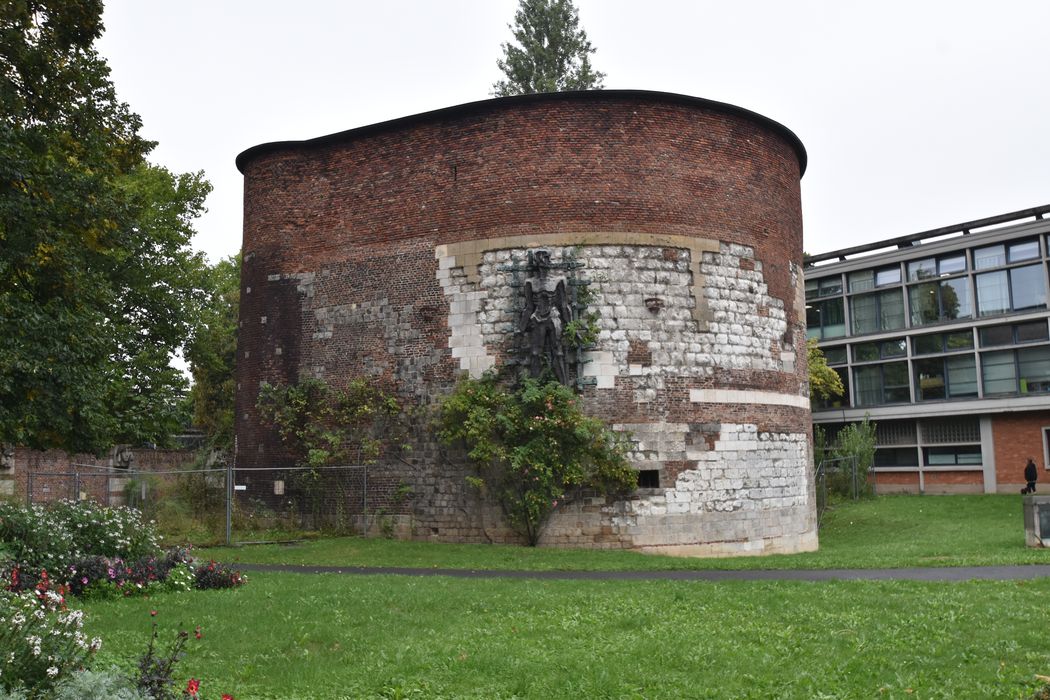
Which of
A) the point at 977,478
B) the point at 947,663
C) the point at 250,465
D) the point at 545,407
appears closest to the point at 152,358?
the point at 250,465

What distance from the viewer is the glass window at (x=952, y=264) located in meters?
35.3

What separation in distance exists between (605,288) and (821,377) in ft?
68.4

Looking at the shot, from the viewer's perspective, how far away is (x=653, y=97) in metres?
19.4

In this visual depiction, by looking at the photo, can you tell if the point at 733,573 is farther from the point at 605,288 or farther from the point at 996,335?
the point at 996,335

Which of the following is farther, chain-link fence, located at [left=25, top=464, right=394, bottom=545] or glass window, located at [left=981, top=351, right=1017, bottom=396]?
glass window, located at [left=981, top=351, right=1017, bottom=396]

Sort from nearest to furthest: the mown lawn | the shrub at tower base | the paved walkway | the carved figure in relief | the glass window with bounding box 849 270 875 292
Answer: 1. the mown lawn
2. the paved walkway
3. the shrub at tower base
4. the carved figure in relief
5. the glass window with bounding box 849 270 875 292

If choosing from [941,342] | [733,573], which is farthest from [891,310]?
[733,573]

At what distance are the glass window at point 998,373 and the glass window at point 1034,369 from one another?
0.95ft

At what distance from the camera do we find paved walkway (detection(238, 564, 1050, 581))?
12.3 m

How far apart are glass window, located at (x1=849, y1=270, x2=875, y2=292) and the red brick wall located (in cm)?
731

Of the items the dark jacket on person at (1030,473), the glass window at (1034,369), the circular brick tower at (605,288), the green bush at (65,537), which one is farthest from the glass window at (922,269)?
the green bush at (65,537)

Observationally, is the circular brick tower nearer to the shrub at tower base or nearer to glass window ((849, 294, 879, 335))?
the shrub at tower base

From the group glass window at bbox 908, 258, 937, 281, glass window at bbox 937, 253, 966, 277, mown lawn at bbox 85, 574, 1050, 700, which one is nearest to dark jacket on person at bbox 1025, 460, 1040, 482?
glass window at bbox 937, 253, 966, 277

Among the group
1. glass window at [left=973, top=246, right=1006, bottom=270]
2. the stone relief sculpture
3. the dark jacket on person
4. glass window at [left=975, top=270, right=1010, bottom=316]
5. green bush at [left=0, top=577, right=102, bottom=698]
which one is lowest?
green bush at [left=0, top=577, right=102, bottom=698]
